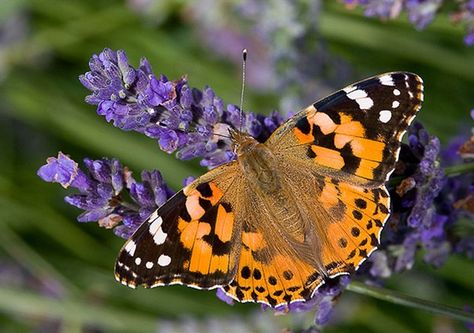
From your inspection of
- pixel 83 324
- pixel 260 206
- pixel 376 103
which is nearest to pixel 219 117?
pixel 260 206

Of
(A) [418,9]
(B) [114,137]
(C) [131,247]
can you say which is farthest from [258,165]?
(B) [114,137]

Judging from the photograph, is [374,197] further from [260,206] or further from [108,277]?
[108,277]

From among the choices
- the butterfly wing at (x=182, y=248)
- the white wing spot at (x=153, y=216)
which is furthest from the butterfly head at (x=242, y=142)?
the white wing spot at (x=153, y=216)

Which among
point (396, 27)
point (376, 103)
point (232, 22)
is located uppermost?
point (376, 103)

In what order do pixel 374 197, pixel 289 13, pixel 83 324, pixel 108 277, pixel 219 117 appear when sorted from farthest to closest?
pixel 108 277, pixel 83 324, pixel 289 13, pixel 219 117, pixel 374 197

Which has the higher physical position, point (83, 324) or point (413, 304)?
point (413, 304)

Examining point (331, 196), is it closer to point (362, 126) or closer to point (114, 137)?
point (362, 126)

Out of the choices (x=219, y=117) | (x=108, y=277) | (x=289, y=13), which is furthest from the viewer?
(x=108, y=277)

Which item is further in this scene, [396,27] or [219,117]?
[396,27]
